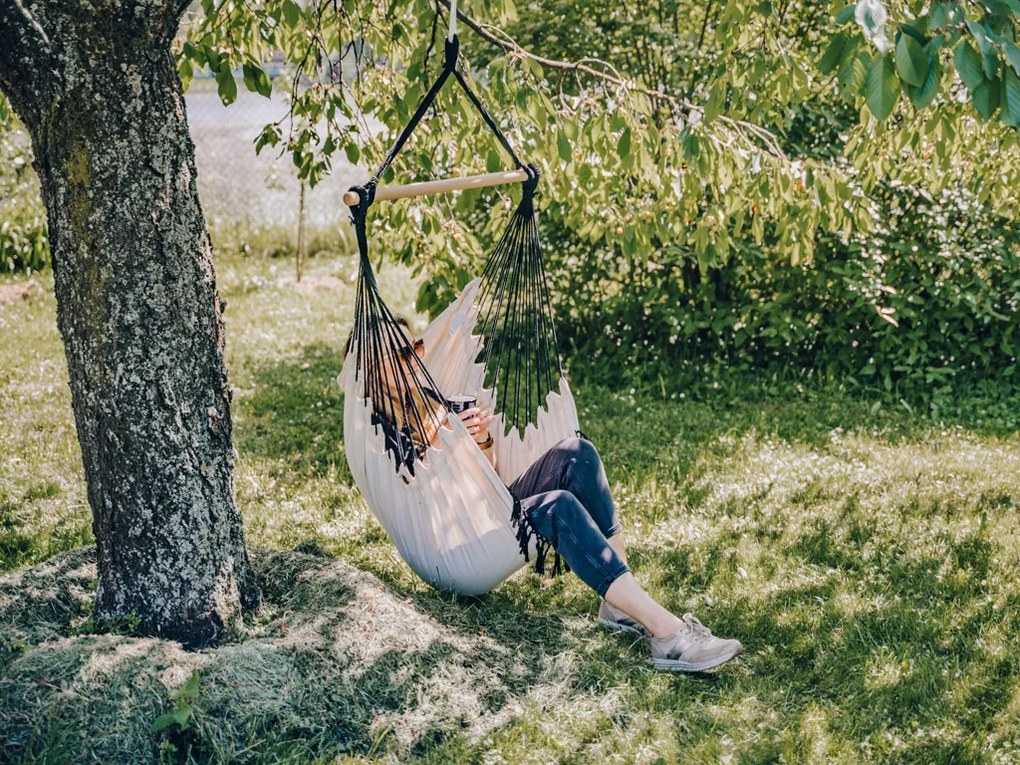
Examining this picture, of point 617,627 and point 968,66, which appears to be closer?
point 968,66

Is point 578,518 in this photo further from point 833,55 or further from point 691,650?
point 833,55

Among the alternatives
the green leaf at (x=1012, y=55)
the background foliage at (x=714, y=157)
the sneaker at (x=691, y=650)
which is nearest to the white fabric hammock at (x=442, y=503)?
the sneaker at (x=691, y=650)

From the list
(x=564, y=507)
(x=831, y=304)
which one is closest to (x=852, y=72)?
(x=564, y=507)

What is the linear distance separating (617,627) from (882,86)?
1515 mm

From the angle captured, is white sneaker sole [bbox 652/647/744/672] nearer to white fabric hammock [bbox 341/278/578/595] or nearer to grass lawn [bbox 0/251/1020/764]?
grass lawn [bbox 0/251/1020/764]

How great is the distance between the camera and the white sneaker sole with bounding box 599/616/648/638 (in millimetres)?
2691

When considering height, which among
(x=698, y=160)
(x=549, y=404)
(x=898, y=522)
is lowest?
(x=898, y=522)

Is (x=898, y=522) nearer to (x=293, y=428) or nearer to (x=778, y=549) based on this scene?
(x=778, y=549)

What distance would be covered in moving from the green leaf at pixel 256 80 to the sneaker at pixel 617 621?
1738 mm

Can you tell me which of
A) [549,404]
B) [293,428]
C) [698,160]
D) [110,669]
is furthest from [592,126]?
[293,428]

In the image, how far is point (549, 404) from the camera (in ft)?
9.54

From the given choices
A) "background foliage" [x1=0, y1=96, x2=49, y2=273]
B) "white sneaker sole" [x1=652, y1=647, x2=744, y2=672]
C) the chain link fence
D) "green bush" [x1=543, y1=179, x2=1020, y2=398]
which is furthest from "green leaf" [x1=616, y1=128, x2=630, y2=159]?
"background foliage" [x1=0, y1=96, x2=49, y2=273]

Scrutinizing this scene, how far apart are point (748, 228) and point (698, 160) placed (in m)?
2.10

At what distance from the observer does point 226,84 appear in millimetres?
3002
